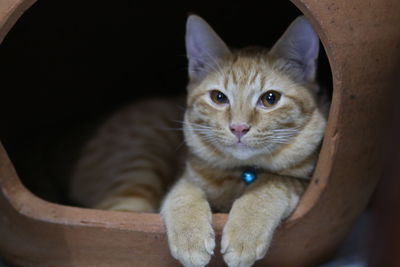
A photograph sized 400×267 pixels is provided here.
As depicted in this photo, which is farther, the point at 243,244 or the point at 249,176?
the point at 249,176

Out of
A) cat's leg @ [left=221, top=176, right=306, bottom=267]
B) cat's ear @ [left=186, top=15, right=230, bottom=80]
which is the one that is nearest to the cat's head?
cat's ear @ [left=186, top=15, right=230, bottom=80]

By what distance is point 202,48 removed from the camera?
1758 millimetres

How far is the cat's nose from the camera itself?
4.92 feet

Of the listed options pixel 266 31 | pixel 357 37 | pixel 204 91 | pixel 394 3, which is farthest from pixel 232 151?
pixel 266 31

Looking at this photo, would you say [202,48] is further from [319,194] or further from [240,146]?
[319,194]

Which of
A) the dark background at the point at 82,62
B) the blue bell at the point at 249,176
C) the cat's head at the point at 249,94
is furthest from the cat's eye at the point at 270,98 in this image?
the dark background at the point at 82,62

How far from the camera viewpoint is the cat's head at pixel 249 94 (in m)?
1.54

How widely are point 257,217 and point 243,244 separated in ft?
→ 0.32

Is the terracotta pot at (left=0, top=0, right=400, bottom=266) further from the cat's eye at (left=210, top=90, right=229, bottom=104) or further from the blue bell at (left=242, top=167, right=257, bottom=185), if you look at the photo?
the cat's eye at (left=210, top=90, right=229, bottom=104)

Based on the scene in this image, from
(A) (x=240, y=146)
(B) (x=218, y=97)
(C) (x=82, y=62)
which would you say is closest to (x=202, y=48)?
(B) (x=218, y=97)

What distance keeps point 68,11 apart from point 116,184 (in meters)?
0.86

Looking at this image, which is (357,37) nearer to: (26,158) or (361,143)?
(361,143)

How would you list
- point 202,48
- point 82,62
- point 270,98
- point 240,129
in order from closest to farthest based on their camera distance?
point 240,129 < point 270,98 < point 202,48 < point 82,62

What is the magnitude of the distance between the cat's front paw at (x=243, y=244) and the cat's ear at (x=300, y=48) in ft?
1.81
